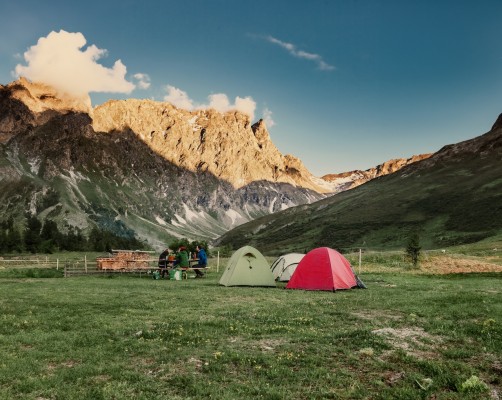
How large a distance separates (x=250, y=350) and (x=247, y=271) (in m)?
21.7

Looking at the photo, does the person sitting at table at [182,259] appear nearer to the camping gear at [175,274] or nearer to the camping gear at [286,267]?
the camping gear at [175,274]

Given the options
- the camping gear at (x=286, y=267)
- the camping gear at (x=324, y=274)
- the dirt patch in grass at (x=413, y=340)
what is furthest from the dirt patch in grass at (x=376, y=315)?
the camping gear at (x=286, y=267)

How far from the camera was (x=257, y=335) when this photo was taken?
15.3m

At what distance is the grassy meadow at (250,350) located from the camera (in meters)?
9.97

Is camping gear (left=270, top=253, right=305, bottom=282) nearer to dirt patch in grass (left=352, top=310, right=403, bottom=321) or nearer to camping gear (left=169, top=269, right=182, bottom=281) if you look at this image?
camping gear (left=169, top=269, right=182, bottom=281)

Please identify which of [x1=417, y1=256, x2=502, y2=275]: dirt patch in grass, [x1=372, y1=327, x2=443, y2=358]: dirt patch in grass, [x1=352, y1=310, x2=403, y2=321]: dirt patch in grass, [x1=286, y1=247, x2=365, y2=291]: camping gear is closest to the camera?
[x1=372, y1=327, x2=443, y2=358]: dirt patch in grass

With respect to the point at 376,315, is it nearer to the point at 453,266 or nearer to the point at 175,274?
the point at 175,274

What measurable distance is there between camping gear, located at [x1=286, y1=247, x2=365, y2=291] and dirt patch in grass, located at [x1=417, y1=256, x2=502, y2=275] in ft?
84.0

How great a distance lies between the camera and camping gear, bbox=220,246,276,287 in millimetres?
34406

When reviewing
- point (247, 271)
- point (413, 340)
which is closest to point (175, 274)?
point (247, 271)

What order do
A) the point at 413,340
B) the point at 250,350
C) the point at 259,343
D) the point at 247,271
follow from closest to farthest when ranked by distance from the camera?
the point at 250,350 → the point at 259,343 → the point at 413,340 → the point at 247,271

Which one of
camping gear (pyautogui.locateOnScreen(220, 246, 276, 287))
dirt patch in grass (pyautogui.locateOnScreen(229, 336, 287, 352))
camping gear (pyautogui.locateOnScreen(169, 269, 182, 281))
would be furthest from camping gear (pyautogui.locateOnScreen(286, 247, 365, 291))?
dirt patch in grass (pyautogui.locateOnScreen(229, 336, 287, 352))

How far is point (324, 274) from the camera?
31391 mm

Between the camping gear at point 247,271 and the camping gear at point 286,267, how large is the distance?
514 cm
